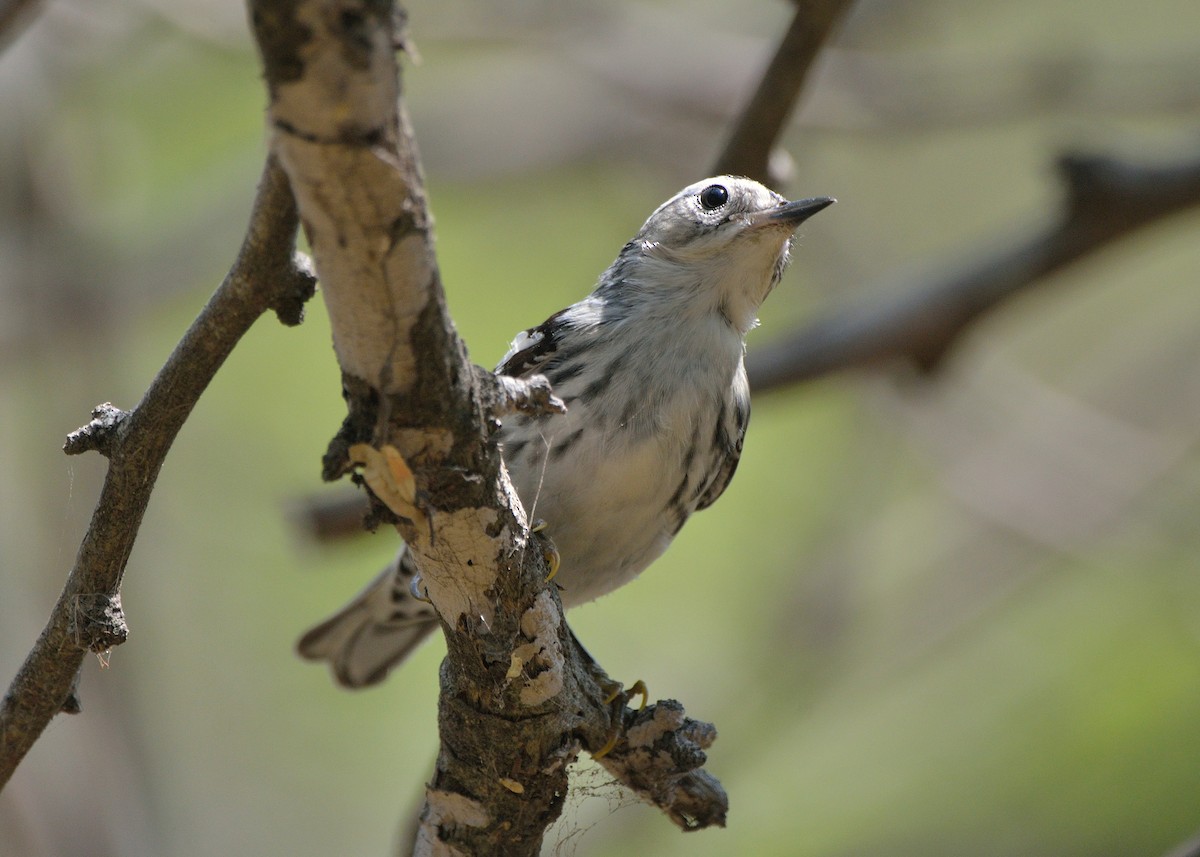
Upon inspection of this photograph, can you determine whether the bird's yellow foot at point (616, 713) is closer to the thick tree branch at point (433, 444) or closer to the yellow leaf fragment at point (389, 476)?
the thick tree branch at point (433, 444)

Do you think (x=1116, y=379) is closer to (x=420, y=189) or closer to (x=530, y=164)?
(x=530, y=164)

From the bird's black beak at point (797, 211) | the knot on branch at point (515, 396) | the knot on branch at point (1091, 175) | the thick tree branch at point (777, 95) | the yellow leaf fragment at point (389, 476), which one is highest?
the knot on branch at point (1091, 175)

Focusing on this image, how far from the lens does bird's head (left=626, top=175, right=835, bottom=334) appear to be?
3898 mm

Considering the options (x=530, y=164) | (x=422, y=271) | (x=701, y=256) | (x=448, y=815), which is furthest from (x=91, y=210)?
(x=422, y=271)

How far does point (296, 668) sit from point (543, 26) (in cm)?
463

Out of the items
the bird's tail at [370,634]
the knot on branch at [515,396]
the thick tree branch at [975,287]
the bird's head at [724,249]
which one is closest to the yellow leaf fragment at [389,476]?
the knot on branch at [515,396]

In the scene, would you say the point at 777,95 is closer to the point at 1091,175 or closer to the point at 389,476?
the point at 1091,175

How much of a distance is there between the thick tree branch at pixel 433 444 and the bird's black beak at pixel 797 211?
1.62 meters

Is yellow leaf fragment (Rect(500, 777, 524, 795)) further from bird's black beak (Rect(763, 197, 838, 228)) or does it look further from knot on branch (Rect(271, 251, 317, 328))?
bird's black beak (Rect(763, 197, 838, 228))

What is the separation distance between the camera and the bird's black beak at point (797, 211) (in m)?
3.72

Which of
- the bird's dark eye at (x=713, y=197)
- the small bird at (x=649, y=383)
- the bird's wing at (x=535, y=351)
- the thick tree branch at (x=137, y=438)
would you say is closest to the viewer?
the thick tree branch at (x=137, y=438)

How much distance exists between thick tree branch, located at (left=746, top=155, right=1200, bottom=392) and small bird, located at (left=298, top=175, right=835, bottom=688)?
112 centimetres

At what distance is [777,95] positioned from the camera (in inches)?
171

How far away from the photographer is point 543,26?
7.65 meters
